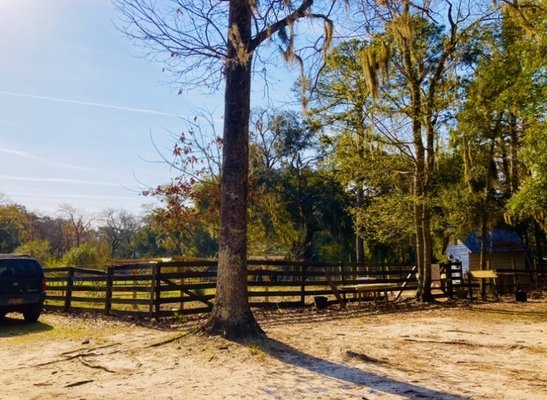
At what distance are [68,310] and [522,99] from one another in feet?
43.3

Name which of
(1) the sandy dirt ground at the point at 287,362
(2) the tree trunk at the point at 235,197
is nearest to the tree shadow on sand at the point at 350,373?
(1) the sandy dirt ground at the point at 287,362

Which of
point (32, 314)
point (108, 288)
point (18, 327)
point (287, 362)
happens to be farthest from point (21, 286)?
point (287, 362)

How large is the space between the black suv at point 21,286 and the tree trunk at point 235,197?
5.63 m

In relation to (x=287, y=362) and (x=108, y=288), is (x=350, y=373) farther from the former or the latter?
(x=108, y=288)

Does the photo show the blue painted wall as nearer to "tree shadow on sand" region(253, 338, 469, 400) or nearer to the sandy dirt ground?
the sandy dirt ground

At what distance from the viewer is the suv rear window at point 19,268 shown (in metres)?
10.6

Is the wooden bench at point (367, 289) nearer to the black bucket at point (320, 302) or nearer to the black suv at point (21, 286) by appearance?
the black bucket at point (320, 302)

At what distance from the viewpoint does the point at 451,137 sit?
51.2 ft

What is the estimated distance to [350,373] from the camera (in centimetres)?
545

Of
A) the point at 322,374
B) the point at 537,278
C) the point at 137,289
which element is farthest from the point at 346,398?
the point at 537,278

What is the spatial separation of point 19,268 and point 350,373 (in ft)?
28.1

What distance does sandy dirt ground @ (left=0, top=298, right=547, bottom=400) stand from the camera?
190 inches

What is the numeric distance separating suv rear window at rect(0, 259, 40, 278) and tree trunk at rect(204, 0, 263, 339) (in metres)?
5.83

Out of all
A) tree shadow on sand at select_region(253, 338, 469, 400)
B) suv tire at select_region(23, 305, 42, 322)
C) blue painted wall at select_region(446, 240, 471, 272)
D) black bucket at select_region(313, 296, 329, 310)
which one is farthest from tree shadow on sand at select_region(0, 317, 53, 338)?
blue painted wall at select_region(446, 240, 471, 272)
